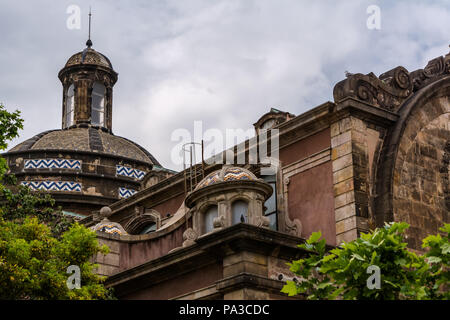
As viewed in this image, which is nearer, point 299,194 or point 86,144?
point 299,194

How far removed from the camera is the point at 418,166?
28.7m

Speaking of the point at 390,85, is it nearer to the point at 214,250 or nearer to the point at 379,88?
the point at 379,88

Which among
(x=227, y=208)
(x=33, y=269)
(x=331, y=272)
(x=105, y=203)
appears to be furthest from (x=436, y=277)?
(x=105, y=203)


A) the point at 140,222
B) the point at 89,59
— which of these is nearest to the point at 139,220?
the point at 140,222

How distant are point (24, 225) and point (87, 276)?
2062 millimetres

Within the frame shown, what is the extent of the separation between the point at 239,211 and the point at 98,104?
93.2 feet

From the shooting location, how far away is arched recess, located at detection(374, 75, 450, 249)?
27375 mm

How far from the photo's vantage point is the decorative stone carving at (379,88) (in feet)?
91.2

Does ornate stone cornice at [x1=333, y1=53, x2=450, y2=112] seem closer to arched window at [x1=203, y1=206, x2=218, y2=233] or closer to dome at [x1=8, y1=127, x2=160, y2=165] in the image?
arched window at [x1=203, y1=206, x2=218, y2=233]

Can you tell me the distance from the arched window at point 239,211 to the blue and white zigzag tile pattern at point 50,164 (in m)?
21.9

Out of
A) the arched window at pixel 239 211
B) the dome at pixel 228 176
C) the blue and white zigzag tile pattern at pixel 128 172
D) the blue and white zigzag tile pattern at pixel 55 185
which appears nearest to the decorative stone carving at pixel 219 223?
the arched window at pixel 239 211

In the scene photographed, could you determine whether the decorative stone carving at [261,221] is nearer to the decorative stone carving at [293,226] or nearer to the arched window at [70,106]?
the decorative stone carving at [293,226]
